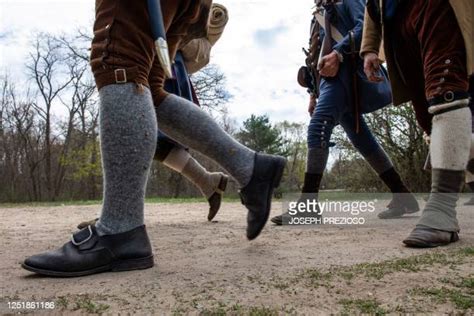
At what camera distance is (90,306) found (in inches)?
40.4

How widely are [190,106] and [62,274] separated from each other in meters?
0.79

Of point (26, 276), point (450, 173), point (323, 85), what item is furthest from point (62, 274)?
point (323, 85)

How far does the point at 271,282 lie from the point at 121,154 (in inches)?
24.5

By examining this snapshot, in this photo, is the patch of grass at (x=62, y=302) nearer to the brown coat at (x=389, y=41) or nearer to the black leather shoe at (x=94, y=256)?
the black leather shoe at (x=94, y=256)

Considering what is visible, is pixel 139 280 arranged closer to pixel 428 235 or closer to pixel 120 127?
pixel 120 127

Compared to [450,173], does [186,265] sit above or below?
below

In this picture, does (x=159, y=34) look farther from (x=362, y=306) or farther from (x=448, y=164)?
(x=448, y=164)

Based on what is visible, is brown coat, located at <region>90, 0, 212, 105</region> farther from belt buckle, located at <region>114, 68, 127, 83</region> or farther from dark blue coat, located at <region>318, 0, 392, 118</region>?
dark blue coat, located at <region>318, 0, 392, 118</region>

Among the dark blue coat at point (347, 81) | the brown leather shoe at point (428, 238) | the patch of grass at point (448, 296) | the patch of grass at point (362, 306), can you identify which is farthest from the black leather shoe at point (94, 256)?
the dark blue coat at point (347, 81)

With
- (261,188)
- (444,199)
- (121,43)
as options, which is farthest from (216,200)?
(121,43)

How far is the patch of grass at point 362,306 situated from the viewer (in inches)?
37.6

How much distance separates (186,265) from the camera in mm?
1484

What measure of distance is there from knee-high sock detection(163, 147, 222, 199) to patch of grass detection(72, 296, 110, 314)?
2189 millimetres

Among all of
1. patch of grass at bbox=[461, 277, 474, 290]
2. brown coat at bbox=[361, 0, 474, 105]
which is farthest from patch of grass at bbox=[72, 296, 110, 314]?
brown coat at bbox=[361, 0, 474, 105]
